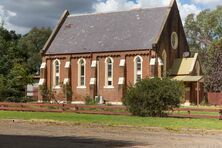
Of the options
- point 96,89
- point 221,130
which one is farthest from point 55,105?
point 96,89

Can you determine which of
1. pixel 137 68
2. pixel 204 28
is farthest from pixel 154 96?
pixel 204 28

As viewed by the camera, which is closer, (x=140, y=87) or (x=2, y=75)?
(x=140, y=87)

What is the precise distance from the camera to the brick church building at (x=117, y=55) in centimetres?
5788

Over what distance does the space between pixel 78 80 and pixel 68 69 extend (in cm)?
201

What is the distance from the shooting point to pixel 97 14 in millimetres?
66750

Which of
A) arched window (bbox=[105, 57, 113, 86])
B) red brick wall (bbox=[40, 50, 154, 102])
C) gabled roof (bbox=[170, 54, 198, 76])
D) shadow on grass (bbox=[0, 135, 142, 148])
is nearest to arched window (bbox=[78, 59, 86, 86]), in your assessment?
red brick wall (bbox=[40, 50, 154, 102])

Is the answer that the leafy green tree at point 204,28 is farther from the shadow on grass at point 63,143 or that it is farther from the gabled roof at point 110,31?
the shadow on grass at point 63,143

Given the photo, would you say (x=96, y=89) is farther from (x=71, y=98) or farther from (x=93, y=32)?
(x=93, y=32)

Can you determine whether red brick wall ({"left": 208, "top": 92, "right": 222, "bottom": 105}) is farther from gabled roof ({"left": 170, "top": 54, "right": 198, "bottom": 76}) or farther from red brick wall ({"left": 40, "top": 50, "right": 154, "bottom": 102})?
red brick wall ({"left": 40, "top": 50, "right": 154, "bottom": 102})

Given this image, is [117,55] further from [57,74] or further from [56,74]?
[56,74]

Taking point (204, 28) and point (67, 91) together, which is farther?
point (204, 28)

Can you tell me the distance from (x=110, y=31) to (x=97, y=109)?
2728 centimetres

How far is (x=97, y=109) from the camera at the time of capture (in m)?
36.6

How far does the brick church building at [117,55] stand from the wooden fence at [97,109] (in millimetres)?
19500
